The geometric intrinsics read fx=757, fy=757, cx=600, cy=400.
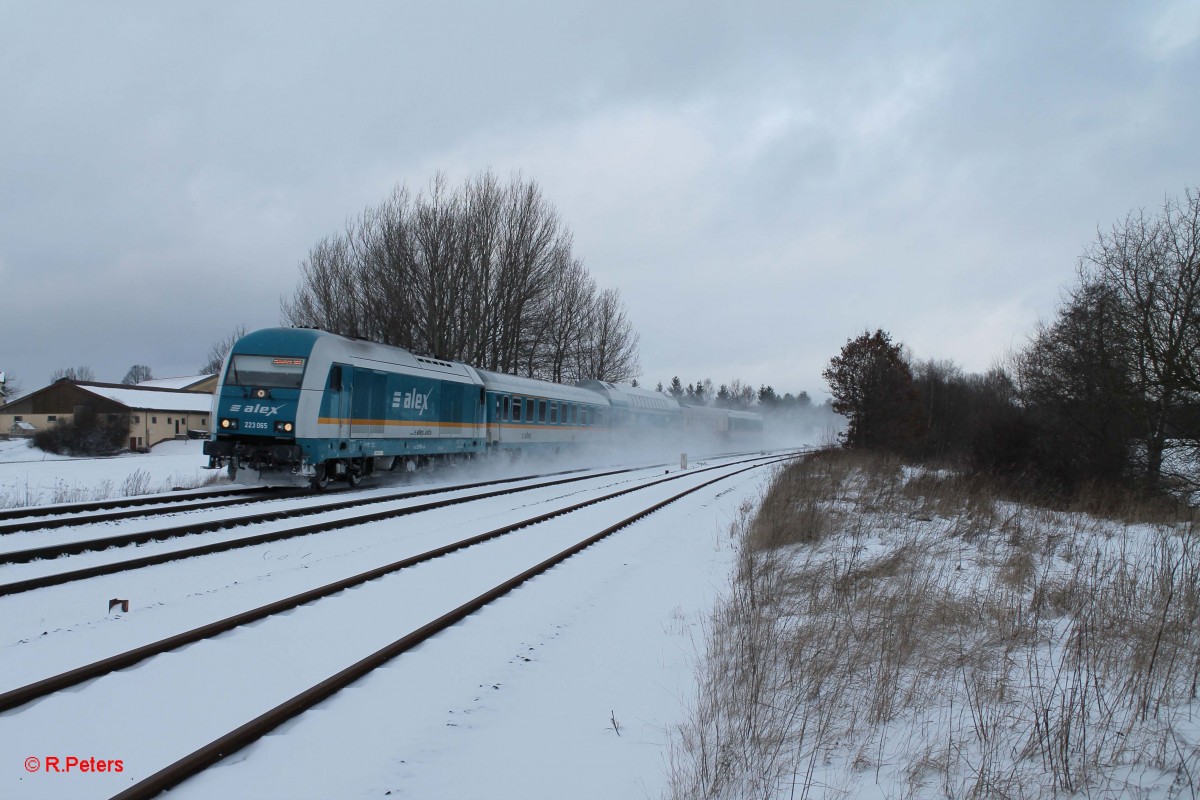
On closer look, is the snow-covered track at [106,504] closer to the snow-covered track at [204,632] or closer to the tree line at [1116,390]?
the snow-covered track at [204,632]

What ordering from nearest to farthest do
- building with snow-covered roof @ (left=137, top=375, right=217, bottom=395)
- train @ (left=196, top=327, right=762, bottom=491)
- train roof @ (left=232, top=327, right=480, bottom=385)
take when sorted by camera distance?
1. train @ (left=196, top=327, right=762, bottom=491)
2. train roof @ (left=232, top=327, right=480, bottom=385)
3. building with snow-covered roof @ (left=137, top=375, right=217, bottom=395)

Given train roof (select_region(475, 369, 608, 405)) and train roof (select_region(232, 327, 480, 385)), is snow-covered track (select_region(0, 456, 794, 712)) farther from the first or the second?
train roof (select_region(475, 369, 608, 405))

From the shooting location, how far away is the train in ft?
48.3

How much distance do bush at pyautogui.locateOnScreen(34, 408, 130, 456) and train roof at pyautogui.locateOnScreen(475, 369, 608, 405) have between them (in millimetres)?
32169

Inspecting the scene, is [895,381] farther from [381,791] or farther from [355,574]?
[381,791]

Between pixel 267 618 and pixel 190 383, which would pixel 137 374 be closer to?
pixel 190 383

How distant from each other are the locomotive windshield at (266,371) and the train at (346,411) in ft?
0.06

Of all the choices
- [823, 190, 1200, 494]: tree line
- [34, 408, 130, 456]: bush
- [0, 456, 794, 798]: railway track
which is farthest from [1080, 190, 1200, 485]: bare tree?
[34, 408, 130, 456]: bush

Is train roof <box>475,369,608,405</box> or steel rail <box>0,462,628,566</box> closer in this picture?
steel rail <box>0,462,628,566</box>

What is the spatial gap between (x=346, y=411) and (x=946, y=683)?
1340cm

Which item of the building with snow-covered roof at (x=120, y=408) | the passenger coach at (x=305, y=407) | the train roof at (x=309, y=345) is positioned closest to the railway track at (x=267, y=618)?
the passenger coach at (x=305, y=407)

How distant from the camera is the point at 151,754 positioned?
3.60 m

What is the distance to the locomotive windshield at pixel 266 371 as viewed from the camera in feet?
48.5

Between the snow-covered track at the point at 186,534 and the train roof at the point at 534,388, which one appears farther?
the train roof at the point at 534,388
